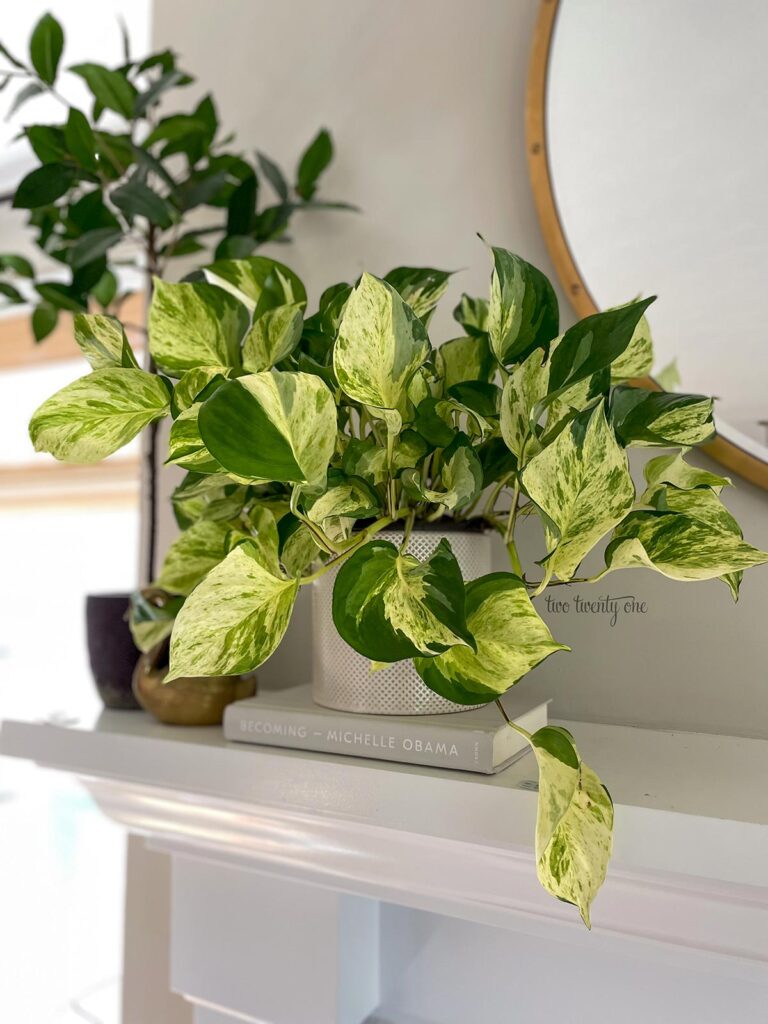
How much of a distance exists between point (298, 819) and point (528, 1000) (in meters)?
0.28

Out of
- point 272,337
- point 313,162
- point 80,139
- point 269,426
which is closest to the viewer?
point 269,426

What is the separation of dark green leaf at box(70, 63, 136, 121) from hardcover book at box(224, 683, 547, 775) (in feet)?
1.76

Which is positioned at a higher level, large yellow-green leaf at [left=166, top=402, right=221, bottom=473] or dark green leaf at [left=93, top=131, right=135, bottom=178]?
dark green leaf at [left=93, top=131, right=135, bottom=178]

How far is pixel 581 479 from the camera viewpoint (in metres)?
0.37

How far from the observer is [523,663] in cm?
38

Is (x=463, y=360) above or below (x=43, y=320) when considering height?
below

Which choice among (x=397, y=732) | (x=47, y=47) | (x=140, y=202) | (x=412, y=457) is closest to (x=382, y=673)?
(x=397, y=732)

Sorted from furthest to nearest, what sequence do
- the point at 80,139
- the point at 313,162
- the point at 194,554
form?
the point at 313,162 → the point at 80,139 → the point at 194,554

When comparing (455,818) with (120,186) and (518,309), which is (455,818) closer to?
(518,309)

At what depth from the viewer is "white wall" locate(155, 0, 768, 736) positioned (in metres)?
0.59

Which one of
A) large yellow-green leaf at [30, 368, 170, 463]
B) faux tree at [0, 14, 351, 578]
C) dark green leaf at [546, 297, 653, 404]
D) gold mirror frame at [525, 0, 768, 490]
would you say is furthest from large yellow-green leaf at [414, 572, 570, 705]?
faux tree at [0, 14, 351, 578]

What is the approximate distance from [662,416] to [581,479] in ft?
0.35

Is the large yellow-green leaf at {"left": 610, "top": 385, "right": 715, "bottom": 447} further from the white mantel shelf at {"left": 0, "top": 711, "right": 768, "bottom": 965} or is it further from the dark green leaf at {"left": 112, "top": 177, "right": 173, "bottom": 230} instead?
the dark green leaf at {"left": 112, "top": 177, "right": 173, "bottom": 230}

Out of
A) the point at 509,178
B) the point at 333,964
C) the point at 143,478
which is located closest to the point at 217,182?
the point at 509,178
